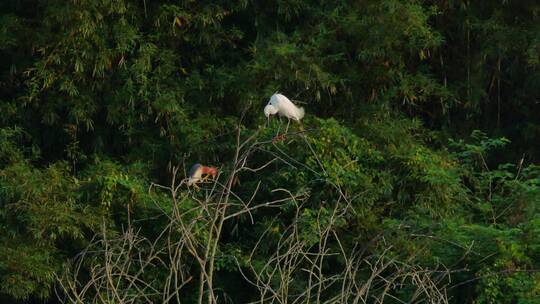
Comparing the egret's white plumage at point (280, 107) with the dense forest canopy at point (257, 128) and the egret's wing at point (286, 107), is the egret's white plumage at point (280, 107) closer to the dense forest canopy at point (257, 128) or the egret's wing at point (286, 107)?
the egret's wing at point (286, 107)

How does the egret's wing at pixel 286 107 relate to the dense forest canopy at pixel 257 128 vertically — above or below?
above

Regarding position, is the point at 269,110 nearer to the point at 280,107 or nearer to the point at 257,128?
the point at 280,107

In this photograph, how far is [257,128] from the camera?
273 inches

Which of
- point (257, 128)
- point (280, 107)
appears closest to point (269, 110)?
point (280, 107)

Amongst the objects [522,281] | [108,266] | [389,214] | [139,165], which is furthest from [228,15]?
[108,266]

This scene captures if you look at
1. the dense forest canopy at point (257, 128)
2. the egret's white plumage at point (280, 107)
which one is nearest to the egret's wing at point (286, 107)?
the egret's white plumage at point (280, 107)

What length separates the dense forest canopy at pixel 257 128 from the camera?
6.71 meters

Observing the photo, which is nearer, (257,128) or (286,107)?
(286,107)

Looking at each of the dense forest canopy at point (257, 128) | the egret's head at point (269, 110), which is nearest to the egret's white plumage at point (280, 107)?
the egret's head at point (269, 110)

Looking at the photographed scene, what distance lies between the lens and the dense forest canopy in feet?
22.0

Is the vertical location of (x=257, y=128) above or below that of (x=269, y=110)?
below

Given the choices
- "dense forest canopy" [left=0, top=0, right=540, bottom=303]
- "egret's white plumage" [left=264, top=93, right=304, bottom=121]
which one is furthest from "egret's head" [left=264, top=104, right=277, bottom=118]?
"dense forest canopy" [left=0, top=0, right=540, bottom=303]

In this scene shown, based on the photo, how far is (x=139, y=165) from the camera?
7.25m

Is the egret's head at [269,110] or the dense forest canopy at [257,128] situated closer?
the egret's head at [269,110]
